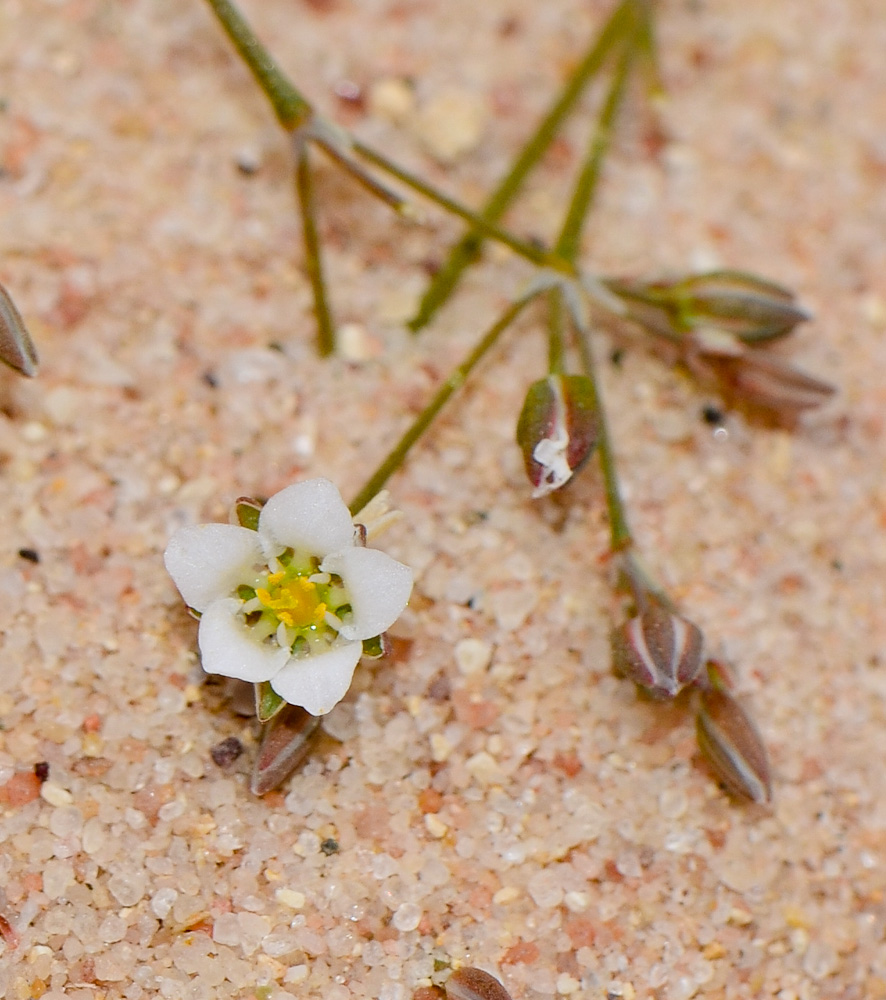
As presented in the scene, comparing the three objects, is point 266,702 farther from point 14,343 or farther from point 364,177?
point 364,177

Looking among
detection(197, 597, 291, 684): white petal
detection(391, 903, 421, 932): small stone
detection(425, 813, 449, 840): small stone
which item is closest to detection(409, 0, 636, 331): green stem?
detection(197, 597, 291, 684): white petal

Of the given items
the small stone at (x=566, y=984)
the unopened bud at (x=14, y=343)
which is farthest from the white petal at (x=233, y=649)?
the small stone at (x=566, y=984)

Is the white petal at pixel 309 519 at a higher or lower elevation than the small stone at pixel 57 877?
higher

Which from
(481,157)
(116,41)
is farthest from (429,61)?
(116,41)

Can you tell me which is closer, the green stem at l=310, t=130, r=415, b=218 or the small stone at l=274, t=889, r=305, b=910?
the small stone at l=274, t=889, r=305, b=910

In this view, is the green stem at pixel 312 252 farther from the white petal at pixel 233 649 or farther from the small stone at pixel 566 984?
the small stone at pixel 566 984

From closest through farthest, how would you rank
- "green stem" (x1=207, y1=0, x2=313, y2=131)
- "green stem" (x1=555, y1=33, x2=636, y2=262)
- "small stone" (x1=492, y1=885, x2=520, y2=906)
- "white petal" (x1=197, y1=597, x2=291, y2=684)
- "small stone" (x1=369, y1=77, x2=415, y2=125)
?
"white petal" (x1=197, y1=597, x2=291, y2=684)
"small stone" (x1=492, y1=885, x2=520, y2=906)
"green stem" (x1=207, y1=0, x2=313, y2=131)
"green stem" (x1=555, y1=33, x2=636, y2=262)
"small stone" (x1=369, y1=77, x2=415, y2=125)

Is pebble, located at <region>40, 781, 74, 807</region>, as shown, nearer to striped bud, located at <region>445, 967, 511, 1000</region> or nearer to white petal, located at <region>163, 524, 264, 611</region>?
white petal, located at <region>163, 524, 264, 611</region>
